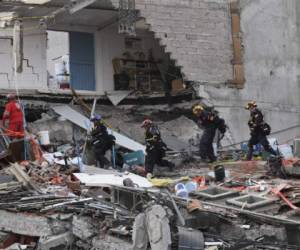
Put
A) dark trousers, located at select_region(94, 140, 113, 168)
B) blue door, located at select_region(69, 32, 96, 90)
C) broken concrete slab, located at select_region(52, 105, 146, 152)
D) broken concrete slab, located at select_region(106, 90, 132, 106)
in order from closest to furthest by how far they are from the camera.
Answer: dark trousers, located at select_region(94, 140, 113, 168), broken concrete slab, located at select_region(52, 105, 146, 152), broken concrete slab, located at select_region(106, 90, 132, 106), blue door, located at select_region(69, 32, 96, 90)

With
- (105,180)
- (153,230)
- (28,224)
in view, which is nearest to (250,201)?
(153,230)

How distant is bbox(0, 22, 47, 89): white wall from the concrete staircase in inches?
150

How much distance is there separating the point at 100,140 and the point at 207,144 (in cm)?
285

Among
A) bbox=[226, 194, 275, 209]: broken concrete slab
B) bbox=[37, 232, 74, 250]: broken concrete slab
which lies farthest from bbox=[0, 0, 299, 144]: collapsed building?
bbox=[226, 194, 275, 209]: broken concrete slab

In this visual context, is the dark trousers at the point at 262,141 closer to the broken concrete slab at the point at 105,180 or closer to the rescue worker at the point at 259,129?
the rescue worker at the point at 259,129

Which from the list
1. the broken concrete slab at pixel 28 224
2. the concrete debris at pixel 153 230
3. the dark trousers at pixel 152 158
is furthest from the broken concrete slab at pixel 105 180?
the concrete debris at pixel 153 230

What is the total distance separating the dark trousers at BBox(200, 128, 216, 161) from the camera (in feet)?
58.3

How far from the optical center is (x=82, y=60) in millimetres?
24047

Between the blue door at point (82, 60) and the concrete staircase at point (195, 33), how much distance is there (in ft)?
11.1

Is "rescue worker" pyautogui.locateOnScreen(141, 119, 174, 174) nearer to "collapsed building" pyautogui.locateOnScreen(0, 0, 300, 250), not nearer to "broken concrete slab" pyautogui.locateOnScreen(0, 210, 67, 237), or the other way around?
"collapsed building" pyautogui.locateOnScreen(0, 0, 300, 250)

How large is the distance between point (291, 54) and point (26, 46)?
31.1 ft

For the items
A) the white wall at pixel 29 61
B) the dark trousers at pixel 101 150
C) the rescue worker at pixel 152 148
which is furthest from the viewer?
the white wall at pixel 29 61

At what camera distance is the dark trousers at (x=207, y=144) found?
17775 millimetres

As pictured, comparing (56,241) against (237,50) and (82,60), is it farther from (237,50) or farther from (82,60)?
(82,60)
